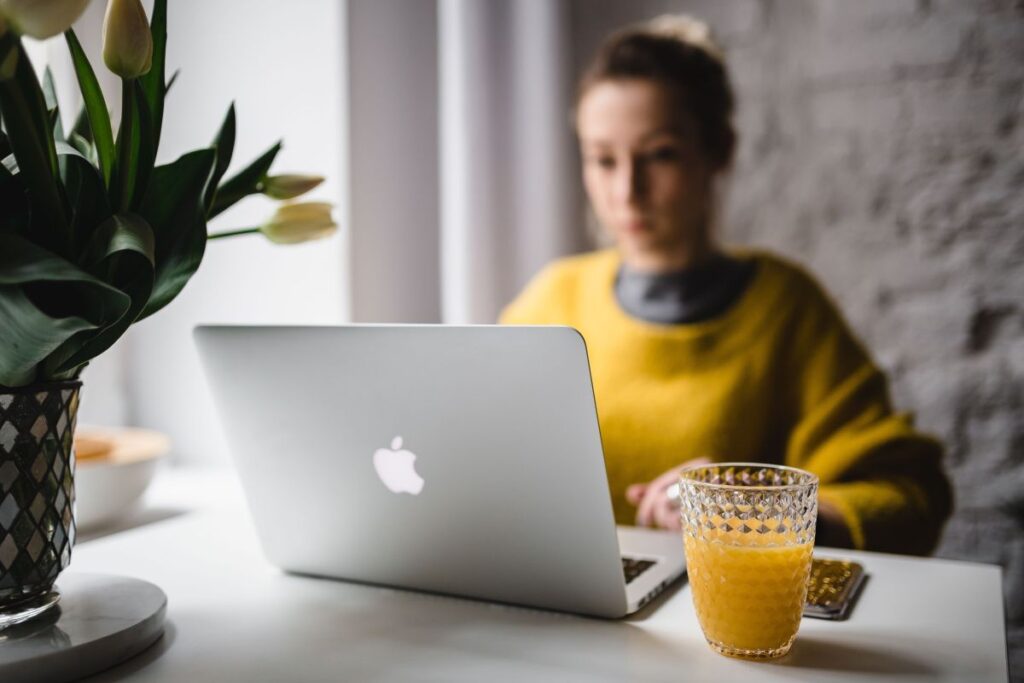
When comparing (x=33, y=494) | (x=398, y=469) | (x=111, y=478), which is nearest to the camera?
(x=33, y=494)

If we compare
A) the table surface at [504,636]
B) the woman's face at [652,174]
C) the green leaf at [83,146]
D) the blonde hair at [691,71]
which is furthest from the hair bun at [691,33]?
the green leaf at [83,146]

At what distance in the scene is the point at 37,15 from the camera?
20.6 inches

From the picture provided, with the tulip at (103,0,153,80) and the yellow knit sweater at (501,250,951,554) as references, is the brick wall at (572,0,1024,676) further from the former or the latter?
the tulip at (103,0,153,80)

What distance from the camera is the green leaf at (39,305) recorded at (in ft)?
1.76

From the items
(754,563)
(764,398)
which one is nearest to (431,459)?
(754,563)

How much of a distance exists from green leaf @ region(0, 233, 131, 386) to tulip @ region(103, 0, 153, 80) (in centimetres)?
15

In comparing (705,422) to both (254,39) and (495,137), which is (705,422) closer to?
(495,137)

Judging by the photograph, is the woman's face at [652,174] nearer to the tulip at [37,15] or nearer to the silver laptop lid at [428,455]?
the silver laptop lid at [428,455]

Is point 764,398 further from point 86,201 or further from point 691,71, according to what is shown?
point 86,201

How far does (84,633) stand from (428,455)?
0.28 m

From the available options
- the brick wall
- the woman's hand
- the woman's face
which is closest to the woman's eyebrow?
the woman's face

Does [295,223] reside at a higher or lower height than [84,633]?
higher

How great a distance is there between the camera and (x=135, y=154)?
678 mm

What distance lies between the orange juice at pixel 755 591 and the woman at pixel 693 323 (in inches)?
39.2
